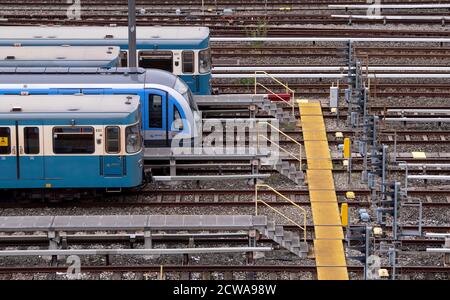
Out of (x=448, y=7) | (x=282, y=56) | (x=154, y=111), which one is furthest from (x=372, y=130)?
(x=448, y=7)

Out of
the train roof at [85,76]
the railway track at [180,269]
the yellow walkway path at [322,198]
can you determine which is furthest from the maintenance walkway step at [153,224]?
the train roof at [85,76]

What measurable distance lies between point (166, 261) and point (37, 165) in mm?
3561

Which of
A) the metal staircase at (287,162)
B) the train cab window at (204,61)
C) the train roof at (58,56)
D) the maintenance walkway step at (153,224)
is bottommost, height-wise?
the maintenance walkway step at (153,224)

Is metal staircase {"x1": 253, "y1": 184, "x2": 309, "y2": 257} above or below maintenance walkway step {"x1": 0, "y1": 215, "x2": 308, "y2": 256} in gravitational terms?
below

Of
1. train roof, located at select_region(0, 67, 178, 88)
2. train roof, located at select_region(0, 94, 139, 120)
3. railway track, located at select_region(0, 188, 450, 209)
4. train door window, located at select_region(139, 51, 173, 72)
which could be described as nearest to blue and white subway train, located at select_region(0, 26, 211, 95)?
train door window, located at select_region(139, 51, 173, 72)

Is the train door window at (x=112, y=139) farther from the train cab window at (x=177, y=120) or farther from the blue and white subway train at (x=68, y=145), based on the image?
the train cab window at (x=177, y=120)

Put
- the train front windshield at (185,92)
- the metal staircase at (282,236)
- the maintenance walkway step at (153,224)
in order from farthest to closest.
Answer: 1. the train front windshield at (185,92)
2. the metal staircase at (282,236)
3. the maintenance walkway step at (153,224)

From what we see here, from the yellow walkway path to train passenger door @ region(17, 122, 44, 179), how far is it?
17.6ft

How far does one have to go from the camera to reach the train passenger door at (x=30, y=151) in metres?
22.0

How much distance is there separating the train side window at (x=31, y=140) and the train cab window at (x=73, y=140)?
13.4 inches

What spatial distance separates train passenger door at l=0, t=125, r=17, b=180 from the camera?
2195cm

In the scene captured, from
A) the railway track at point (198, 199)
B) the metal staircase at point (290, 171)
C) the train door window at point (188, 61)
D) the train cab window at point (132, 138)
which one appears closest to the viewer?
the train cab window at point (132, 138)

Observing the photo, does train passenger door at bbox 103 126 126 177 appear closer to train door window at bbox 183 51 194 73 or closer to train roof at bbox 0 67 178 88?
train roof at bbox 0 67 178 88

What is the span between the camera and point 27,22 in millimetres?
34938
